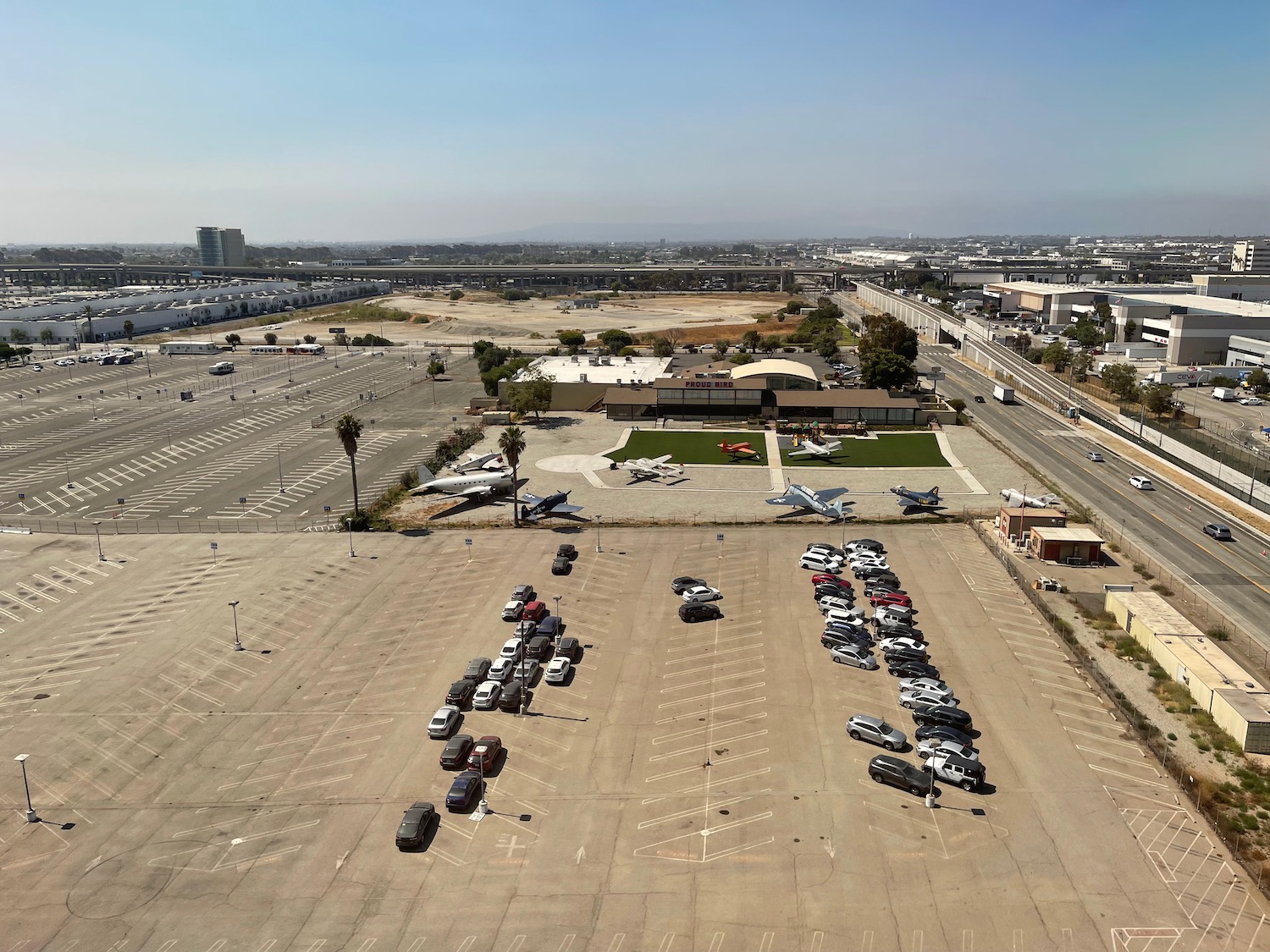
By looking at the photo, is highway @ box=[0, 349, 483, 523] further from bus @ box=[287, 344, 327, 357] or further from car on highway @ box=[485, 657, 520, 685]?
car on highway @ box=[485, 657, 520, 685]

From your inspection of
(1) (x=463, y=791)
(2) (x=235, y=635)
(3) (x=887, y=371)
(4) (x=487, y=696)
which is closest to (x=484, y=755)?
(1) (x=463, y=791)

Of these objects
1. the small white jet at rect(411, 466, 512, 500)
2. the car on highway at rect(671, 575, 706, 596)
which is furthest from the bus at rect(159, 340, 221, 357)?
the car on highway at rect(671, 575, 706, 596)

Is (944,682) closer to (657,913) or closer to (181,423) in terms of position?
(657,913)

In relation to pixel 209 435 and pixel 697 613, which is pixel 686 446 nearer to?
pixel 697 613

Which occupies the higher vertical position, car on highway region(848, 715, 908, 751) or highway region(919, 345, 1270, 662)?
car on highway region(848, 715, 908, 751)

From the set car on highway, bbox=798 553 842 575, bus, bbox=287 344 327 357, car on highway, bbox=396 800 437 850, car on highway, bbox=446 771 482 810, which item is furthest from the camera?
bus, bbox=287 344 327 357
